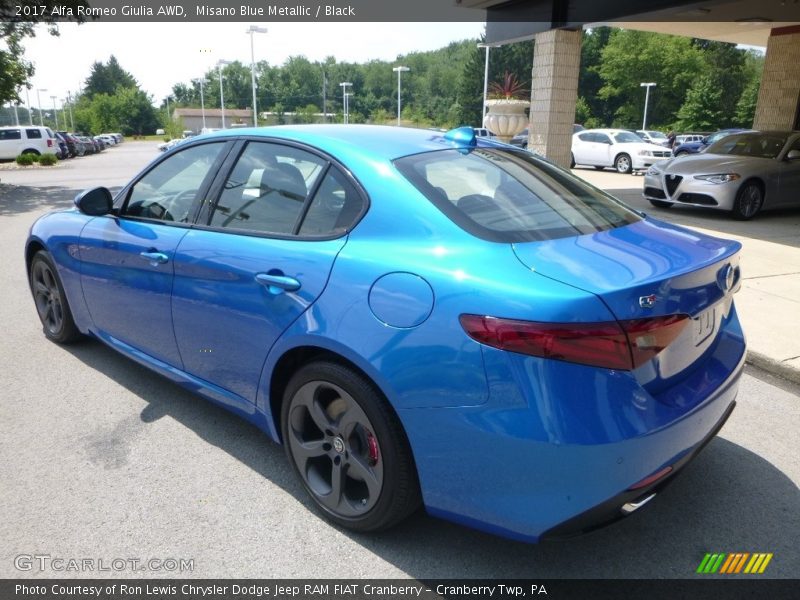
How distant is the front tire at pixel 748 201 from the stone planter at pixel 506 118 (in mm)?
14178

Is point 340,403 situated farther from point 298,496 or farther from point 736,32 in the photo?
point 736,32

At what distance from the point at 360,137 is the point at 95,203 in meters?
1.83

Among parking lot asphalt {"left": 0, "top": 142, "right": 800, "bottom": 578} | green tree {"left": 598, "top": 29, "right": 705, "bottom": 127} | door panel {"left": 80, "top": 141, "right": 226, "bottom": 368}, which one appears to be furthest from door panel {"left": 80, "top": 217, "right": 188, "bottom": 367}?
green tree {"left": 598, "top": 29, "right": 705, "bottom": 127}

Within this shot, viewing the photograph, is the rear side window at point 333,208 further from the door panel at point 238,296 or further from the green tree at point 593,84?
the green tree at point 593,84

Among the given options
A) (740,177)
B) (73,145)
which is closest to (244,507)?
(740,177)

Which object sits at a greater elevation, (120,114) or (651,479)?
(120,114)

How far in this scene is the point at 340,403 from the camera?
2.52m

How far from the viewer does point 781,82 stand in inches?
614

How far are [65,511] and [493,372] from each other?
2048 millimetres

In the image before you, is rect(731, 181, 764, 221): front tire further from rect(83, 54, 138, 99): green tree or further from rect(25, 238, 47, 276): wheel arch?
rect(83, 54, 138, 99): green tree

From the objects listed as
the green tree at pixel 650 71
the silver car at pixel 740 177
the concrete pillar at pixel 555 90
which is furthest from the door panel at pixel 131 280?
the green tree at pixel 650 71

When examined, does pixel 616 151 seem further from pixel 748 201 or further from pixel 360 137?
pixel 360 137

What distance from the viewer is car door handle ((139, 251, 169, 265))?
3.20m

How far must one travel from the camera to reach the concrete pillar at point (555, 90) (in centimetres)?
1348
